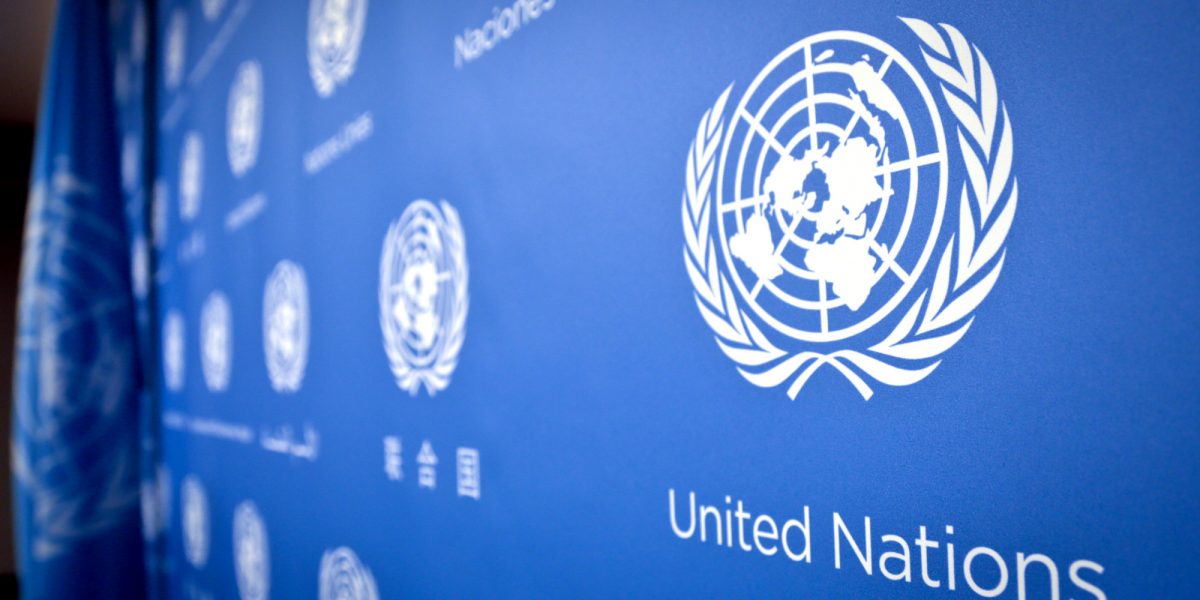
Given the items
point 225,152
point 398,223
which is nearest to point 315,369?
point 398,223

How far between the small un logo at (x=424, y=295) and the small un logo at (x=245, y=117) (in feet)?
2.30

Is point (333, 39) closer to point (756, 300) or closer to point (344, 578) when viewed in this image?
point (344, 578)

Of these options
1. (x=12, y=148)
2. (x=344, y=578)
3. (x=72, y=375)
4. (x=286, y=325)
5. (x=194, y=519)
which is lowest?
(x=194, y=519)

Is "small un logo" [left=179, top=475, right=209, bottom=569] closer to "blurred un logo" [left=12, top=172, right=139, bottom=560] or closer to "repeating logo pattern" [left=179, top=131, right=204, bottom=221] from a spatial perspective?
"blurred un logo" [left=12, top=172, right=139, bottom=560]

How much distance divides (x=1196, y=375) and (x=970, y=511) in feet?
0.42

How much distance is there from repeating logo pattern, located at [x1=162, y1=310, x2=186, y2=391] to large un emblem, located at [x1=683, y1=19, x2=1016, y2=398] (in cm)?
205

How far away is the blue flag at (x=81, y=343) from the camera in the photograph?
2.47 m

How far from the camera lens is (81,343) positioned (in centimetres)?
251

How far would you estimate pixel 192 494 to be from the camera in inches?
84.0

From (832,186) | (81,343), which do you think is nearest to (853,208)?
(832,186)

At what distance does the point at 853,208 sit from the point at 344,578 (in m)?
0.98

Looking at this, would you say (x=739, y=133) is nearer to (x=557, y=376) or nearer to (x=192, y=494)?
(x=557, y=376)

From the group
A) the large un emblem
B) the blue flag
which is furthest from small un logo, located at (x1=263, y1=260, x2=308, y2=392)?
the blue flag

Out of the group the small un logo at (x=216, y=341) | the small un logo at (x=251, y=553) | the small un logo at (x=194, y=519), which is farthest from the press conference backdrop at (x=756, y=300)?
the small un logo at (x=194, y=519)
